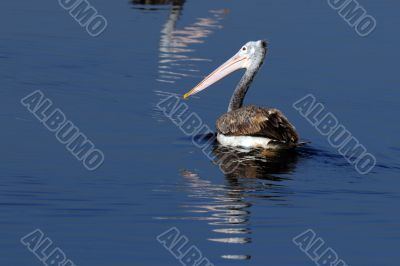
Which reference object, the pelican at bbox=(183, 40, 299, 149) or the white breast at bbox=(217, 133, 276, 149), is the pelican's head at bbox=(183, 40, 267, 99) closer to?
the pelican at bbox=(183, 40, 299, 149)

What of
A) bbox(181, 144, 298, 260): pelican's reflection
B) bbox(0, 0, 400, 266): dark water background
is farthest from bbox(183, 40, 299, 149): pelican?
bbox(0, 0, 400, 266): dark water background

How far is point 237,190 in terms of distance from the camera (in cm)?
1052

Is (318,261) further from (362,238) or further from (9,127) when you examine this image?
(9,127)

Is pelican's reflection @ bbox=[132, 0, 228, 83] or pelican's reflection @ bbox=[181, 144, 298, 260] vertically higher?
pelican's reflection @ bbox=[132, 0, 228, 83]

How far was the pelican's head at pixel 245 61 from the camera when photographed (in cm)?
1399

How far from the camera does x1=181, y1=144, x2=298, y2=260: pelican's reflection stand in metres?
9.10

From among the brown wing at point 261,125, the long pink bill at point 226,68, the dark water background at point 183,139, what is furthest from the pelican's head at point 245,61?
the brown wing at point 261,125

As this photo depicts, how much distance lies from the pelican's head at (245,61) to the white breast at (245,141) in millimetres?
1333

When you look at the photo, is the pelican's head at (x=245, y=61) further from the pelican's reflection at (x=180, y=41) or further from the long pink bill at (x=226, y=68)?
the pelican's reflection at (x=180, y=41)

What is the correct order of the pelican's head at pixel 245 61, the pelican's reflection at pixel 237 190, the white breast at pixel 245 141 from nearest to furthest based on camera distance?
the pelican's reflection at pixel 237 190, the white breast at pixel 245 141, the pelican's head at pixel 245 61

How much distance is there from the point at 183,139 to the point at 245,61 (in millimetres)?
1745

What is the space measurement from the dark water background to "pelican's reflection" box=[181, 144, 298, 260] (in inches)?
0.8

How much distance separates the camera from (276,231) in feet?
29.8

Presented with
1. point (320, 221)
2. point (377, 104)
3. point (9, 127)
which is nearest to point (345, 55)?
point (377, 104)
